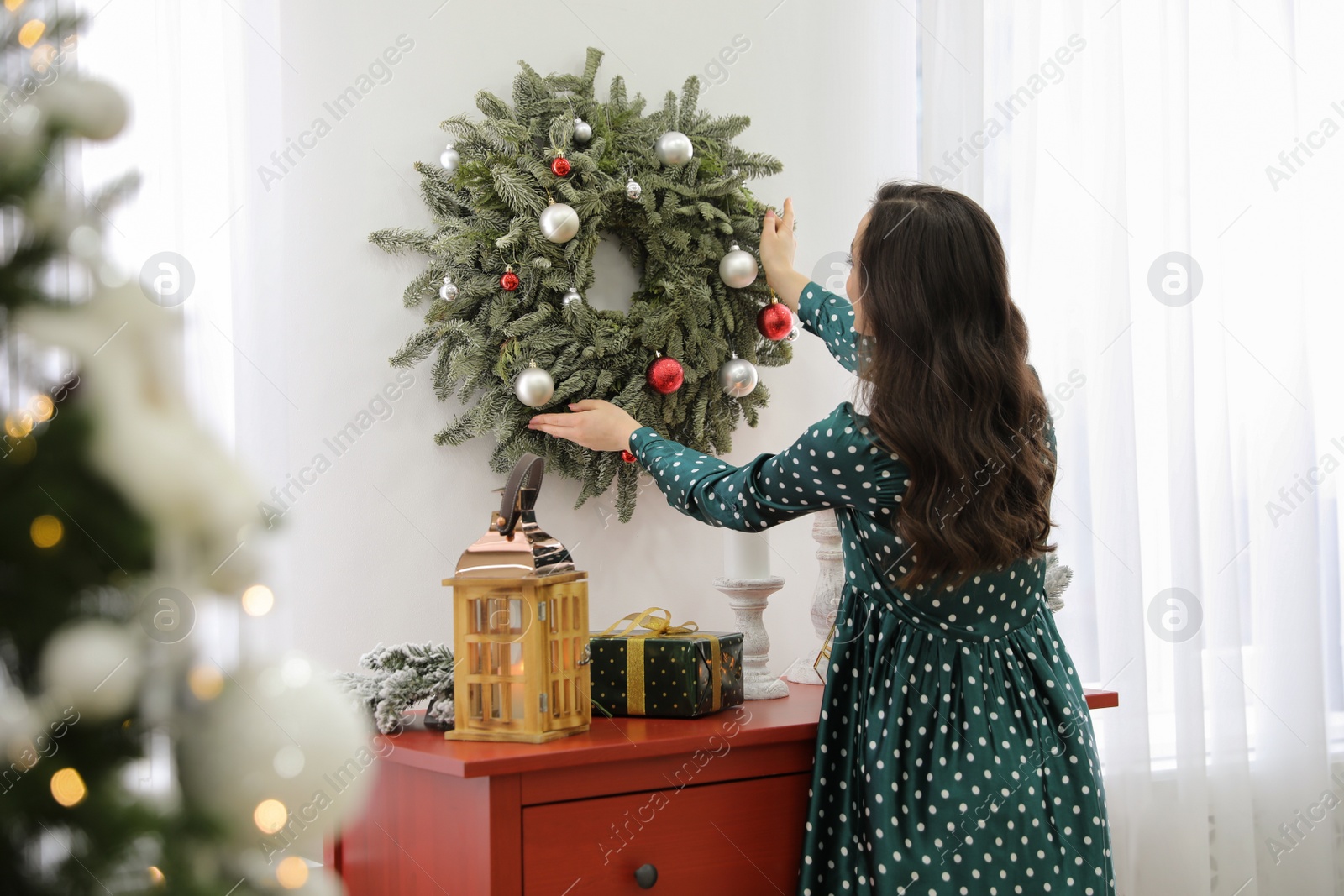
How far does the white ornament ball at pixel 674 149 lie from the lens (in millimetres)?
1839

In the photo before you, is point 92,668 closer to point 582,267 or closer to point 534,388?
point 534,388

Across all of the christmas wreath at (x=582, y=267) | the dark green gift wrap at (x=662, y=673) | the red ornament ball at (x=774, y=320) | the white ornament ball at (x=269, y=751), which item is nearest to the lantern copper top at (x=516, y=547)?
the dark green gift wrap at (x=662, y=673)

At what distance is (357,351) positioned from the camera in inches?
71.0

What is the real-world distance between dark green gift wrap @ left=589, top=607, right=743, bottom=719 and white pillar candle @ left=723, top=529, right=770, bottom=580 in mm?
185

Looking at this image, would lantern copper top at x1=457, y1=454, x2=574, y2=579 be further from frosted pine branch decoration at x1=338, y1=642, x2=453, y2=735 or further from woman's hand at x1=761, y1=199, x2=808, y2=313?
woman's hand at x1=761, y1=199, x2=808, y2=313

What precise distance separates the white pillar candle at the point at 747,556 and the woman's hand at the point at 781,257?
414 millimetres

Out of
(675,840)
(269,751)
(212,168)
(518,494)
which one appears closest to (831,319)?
(518,494)

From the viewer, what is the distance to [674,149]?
6.03 ft

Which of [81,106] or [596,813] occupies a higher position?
[81,106]

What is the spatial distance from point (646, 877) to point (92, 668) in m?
1.05

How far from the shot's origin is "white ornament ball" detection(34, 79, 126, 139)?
18.9 inches

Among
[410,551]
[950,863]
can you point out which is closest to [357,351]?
[410,551]

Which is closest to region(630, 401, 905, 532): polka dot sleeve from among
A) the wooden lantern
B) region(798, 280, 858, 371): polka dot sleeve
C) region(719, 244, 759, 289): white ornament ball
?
the wooden lantern

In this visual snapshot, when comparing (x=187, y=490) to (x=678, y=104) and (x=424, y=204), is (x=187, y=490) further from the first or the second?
(x=678, y=104)
